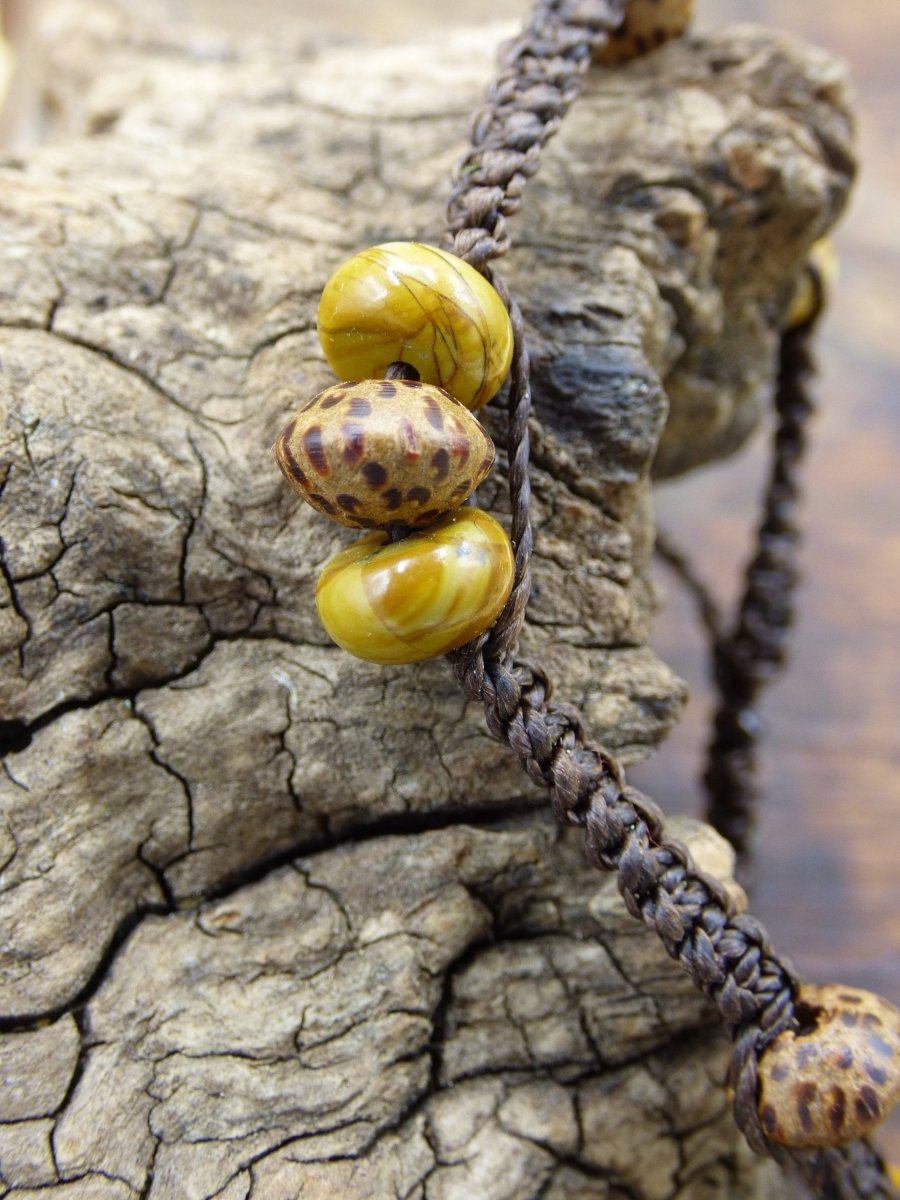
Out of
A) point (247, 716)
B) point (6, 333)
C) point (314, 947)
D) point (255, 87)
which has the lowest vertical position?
point (314, 947)

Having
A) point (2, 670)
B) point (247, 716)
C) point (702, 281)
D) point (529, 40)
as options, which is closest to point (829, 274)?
point (702, 281)

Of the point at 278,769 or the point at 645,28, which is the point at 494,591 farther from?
the point at 645,28

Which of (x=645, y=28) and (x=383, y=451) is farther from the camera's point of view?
(x=645, y=28)

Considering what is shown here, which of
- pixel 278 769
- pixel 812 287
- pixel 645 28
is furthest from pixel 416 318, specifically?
pixel 812 287

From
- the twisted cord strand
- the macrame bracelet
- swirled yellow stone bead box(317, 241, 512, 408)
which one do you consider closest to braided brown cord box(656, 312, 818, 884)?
the twisted cord strand

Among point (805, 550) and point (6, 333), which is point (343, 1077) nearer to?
point (6, 333)

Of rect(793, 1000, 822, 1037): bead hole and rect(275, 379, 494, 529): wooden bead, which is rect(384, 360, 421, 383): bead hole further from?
rect(793, 1000, 822, 1037): bead hole
